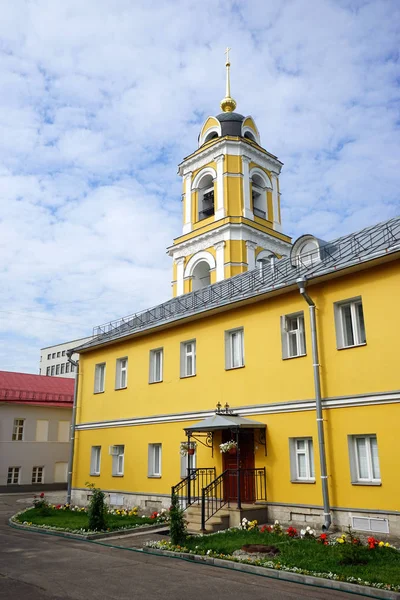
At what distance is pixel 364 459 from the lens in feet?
42.5

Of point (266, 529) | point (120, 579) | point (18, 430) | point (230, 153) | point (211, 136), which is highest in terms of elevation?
point (211, 136)

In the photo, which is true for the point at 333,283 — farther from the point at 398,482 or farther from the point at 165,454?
the point at 165,454

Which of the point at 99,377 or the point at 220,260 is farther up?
the point at 220,260

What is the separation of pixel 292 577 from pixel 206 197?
24338 mm

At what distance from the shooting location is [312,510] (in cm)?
1356

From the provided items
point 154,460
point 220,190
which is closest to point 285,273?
point 154,460

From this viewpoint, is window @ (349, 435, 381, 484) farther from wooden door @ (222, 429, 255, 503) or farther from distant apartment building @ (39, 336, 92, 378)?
distant apartment building @ (39, 336, 92, 378)

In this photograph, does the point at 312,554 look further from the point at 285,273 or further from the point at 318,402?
the point at 285,273

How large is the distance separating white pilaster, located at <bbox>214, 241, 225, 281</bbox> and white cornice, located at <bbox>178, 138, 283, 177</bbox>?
16.9ft

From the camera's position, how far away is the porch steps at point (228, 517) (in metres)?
14.1

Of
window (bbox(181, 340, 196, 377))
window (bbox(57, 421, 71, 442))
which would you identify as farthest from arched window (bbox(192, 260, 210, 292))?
window (bbox(57, 421, 71, 442))

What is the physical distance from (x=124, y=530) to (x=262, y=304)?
7.44 metres

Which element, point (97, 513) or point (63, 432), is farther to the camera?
point (63, 432)

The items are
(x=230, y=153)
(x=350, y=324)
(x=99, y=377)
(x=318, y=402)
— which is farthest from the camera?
(x=230, y=153)
